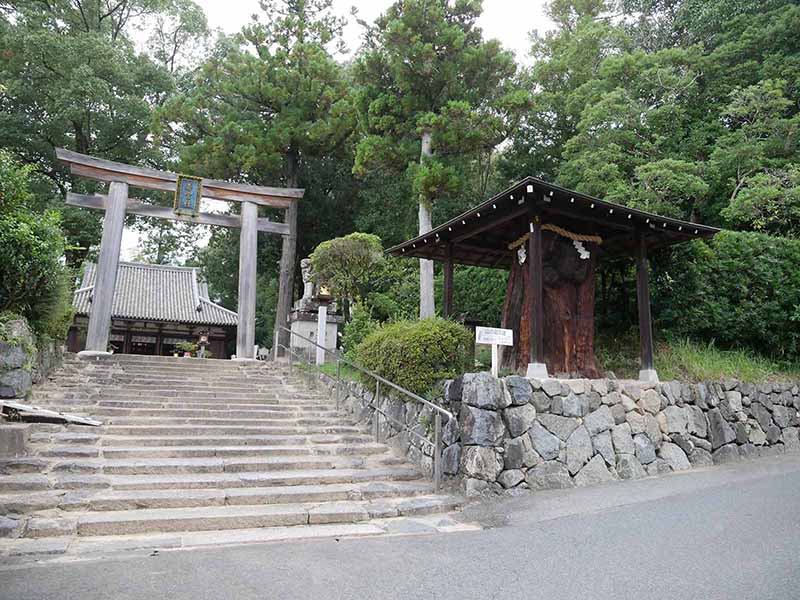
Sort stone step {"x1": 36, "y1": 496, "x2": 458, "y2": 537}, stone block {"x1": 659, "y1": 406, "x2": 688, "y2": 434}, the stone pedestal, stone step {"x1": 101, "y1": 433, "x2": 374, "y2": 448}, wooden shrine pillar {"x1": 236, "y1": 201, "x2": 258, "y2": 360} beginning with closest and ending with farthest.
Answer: stone step {"x1": 36, "y1": 496, "x2": 458, "y2": 537} < stone step {"x1": 101, "y1": 433, "x2": 374, "y2": 448} < stone block {"x1": 659, "y1": 406, "x2": 688, "y2": 434} < wooden shrine pillar {"x1": 236, "y1": 201, "x2": 258, "y2": 360} < the stone pedestal

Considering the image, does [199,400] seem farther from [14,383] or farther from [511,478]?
[511,478]

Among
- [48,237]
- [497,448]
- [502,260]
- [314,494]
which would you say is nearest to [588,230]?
[502,260]

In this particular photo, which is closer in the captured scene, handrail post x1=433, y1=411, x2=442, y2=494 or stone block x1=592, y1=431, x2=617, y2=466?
handrail post x1=433, y1=411, x2=442, y2=494

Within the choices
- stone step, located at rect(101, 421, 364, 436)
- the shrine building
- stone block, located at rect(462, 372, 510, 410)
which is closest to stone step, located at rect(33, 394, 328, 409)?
stone step, located at rect(101, 421, 364, 436)

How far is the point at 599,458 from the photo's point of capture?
282 inches

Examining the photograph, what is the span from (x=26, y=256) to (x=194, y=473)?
3934mm

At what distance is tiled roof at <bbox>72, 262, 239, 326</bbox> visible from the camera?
20609mm

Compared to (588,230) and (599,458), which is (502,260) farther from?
(599,458)

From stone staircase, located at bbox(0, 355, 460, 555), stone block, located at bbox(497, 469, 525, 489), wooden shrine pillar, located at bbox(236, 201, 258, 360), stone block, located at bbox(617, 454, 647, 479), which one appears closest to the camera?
stone staircase, located at bbox(0, 355, 460, 555)

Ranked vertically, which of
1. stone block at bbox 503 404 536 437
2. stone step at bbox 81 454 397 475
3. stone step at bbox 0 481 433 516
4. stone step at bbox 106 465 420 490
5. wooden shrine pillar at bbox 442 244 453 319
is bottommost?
stone step at bbox 0 481 433 516

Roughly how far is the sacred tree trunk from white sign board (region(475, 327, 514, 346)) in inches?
62.8

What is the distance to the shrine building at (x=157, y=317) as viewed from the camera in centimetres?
2069

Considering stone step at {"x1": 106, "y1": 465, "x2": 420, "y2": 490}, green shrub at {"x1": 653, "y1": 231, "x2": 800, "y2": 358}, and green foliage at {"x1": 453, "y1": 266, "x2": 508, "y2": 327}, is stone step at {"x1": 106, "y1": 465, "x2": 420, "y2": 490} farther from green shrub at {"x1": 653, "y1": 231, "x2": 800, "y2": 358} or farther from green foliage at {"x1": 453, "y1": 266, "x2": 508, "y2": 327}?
green shrub at {"x1": 653, "y1": 231, "x2": 800, "y2": 358}

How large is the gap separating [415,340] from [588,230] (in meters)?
3.69
